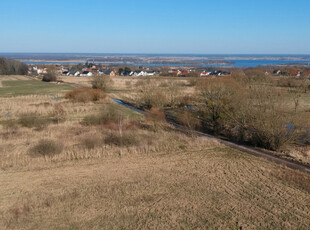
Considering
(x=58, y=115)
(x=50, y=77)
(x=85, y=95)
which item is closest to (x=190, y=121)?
(x=58, y=115)

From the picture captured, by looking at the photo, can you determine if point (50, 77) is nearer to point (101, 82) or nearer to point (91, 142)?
point (101, 82)

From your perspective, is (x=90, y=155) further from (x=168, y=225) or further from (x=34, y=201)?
(x=168, y=225)

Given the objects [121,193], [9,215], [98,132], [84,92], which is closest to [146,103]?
[84,92]

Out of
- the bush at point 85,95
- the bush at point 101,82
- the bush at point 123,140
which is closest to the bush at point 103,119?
the bush at point 123,140

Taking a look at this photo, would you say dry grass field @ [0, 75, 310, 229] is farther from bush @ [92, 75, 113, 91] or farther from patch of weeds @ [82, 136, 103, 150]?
bush @ [92, 75, 113, 91]

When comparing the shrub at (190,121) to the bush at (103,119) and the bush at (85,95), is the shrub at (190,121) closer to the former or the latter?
the bush at (103,119)

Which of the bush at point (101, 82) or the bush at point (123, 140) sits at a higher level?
the bush at point (101, 82)

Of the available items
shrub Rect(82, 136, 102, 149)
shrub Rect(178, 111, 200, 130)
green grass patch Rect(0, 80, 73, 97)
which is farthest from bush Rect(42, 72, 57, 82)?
shrub Rect(82, 136, 102, 149)
